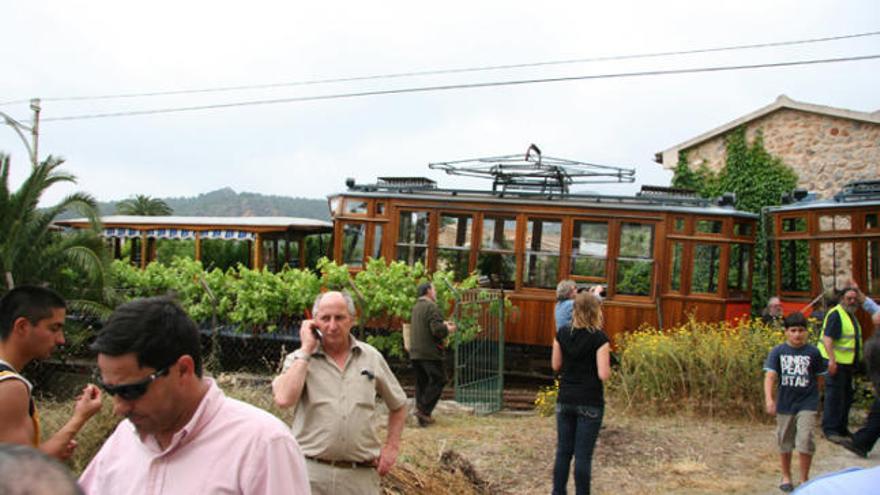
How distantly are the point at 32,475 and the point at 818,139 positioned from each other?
19577 mm

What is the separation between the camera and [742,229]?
1395 cm

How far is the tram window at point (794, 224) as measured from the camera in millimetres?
14266

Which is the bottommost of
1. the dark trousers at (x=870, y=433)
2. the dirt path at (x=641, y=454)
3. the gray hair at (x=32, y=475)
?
the dirt path at (x=641, y=454)

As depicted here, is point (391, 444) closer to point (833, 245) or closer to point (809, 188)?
point (833, 245)

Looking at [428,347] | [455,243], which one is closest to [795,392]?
[428,347]

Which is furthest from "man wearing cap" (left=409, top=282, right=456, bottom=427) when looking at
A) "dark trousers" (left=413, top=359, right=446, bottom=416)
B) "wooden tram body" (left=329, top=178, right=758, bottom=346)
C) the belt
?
the belt

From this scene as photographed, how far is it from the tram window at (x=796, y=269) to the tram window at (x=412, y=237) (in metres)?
6.36

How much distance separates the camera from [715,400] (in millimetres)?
10016

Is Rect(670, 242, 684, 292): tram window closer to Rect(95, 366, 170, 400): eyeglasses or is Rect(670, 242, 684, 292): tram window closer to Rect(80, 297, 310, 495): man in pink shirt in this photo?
Rect(80, 297, 310, 495): man in pink shirt

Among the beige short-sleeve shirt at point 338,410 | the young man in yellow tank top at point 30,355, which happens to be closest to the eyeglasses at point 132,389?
the young man in yellow tank top at point 30,355

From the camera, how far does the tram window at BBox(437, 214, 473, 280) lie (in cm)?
1409

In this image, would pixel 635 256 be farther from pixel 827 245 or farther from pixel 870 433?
pixel 870 433

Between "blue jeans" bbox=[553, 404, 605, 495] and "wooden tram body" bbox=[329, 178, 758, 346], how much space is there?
23.7 ft

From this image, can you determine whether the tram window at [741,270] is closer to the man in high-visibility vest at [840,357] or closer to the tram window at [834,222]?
the tram window at [834,222]
